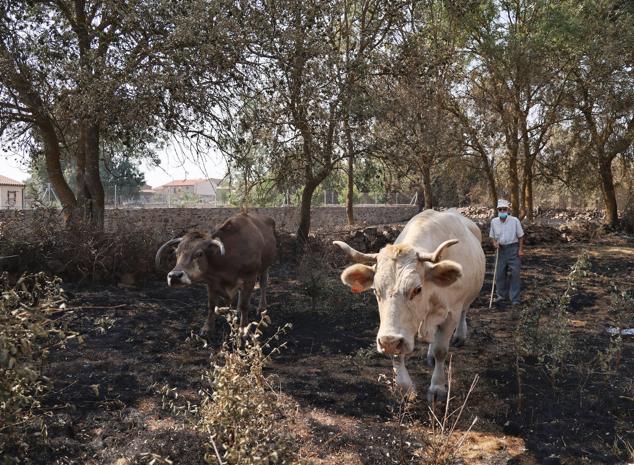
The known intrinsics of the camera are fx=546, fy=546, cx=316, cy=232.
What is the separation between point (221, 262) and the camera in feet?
23.5

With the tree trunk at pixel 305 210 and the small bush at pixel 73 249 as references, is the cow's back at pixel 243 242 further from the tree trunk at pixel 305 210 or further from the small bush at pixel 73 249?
the tree trunk at pixel 305 210

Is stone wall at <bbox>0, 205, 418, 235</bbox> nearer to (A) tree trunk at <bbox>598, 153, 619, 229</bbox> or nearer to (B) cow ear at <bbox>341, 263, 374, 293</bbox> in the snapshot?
(B) cow ear at <bbox>341, 263, 374, 293</bbox>

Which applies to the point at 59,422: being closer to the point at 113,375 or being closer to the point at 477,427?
the point at 113,375

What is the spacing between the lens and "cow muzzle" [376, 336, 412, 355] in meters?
3.92

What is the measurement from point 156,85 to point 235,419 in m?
6.79

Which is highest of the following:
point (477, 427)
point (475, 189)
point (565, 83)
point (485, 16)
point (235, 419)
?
point (485, 16)

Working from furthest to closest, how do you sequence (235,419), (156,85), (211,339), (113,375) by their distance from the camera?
(156,85) → (211,339) → (113,375) → (235,419)

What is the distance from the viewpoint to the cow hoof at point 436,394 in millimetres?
4820

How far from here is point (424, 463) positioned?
3561 millimetres

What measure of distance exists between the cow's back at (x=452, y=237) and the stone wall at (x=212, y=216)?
6666 millimetres

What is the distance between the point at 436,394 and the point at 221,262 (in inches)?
135

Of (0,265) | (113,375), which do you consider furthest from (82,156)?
(113,375)

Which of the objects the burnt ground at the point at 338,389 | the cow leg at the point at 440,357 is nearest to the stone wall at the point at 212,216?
the burnt ground at the point at 338,389

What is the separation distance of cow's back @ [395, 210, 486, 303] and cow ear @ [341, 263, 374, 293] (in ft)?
2.15
